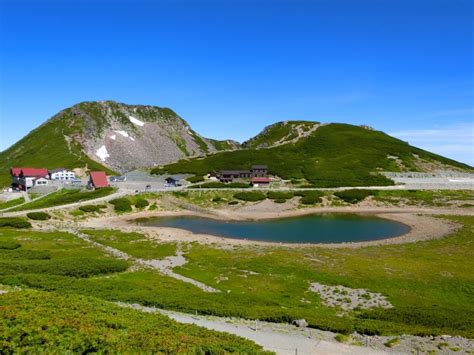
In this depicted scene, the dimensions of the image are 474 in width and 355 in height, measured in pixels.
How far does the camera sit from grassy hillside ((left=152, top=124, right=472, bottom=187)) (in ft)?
494

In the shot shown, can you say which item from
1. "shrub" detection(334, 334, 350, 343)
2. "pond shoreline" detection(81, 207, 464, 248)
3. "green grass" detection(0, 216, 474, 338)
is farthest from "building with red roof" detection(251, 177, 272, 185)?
"shrub" detection(334, 334, 350, 343)

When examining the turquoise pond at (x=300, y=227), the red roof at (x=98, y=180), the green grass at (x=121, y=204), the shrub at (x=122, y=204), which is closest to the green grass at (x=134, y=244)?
the turquoise pond at (x=300, y=227)

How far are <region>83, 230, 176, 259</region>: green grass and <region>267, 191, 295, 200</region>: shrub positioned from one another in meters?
53.8

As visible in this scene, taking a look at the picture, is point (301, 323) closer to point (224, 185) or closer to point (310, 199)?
point (310, 199)

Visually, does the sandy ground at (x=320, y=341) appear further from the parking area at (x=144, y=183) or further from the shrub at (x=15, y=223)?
the parking area at (x=144, y=183)

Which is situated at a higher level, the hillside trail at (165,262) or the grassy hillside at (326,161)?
the grassy hillside at (326,161)

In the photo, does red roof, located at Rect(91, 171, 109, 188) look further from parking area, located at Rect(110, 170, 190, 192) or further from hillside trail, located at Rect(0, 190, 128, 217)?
hillside trail, located at Rect(0, 190, 128, 217)

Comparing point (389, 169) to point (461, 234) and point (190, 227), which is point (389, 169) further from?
point (190, 227)

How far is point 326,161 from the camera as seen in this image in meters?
172

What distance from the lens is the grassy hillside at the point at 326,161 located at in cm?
15062

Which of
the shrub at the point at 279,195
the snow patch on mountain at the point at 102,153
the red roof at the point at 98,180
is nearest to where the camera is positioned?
the shrub at the point at 279,195

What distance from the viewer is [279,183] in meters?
142

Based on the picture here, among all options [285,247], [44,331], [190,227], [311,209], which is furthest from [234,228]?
[44,331]

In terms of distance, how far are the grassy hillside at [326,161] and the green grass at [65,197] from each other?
44997 millimetres
